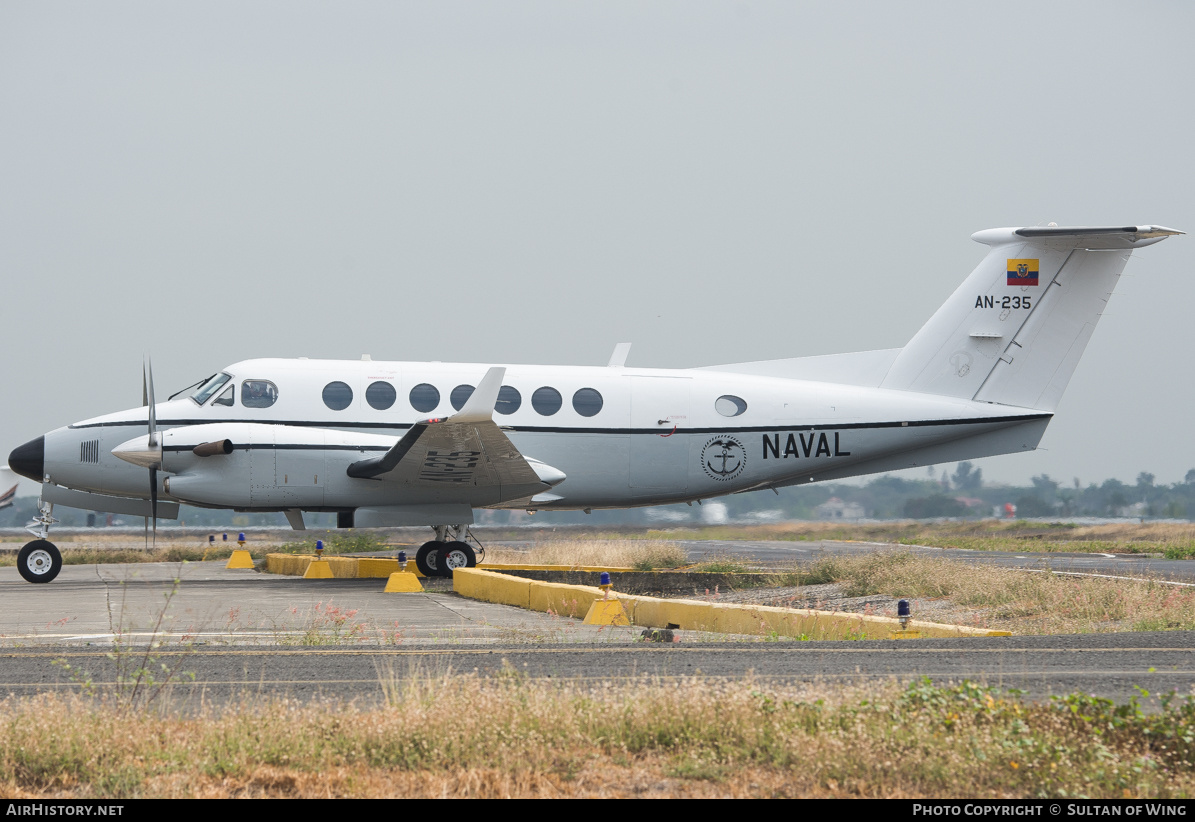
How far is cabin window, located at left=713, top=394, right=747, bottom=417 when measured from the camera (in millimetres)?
20109

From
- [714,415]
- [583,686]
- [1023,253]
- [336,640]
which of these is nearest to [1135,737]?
[583,686]

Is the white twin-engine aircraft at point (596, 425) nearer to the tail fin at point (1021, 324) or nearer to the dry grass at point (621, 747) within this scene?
the tail fin at point (1021, 324)

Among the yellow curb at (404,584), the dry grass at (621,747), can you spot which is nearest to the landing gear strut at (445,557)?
the yellow curb at (404,584)

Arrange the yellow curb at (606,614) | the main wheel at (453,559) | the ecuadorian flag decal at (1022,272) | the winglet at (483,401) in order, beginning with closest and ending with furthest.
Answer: the yellow curb at (606,614) → the winglet at (483,401) → the main wheel at (453,559) → the ecuadorian flag decal at (1022,272)

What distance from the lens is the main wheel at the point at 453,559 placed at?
1970 centimetres

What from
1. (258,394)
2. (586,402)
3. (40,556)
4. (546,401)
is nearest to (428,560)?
(546,401)

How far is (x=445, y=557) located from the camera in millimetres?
19750

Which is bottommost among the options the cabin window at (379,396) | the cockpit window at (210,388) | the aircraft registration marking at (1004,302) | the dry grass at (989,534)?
the dry grass at (989,534)

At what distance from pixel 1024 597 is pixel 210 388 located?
46.1 feet

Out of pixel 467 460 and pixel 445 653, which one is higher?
pixel 467 460

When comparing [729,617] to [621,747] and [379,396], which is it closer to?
[621,747]

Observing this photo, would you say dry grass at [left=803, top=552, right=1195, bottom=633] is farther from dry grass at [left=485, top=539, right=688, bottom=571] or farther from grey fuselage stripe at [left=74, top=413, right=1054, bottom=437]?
dry grass at [left=485, top=539, right=688, bottom=571]

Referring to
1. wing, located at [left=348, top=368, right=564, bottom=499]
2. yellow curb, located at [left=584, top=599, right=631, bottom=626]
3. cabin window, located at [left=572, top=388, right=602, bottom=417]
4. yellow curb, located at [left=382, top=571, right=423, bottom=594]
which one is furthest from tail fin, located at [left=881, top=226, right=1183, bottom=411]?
yellow curb, located at [left=584, top=599, right=631, bottom=626]

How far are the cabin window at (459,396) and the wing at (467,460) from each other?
133 centimetres
